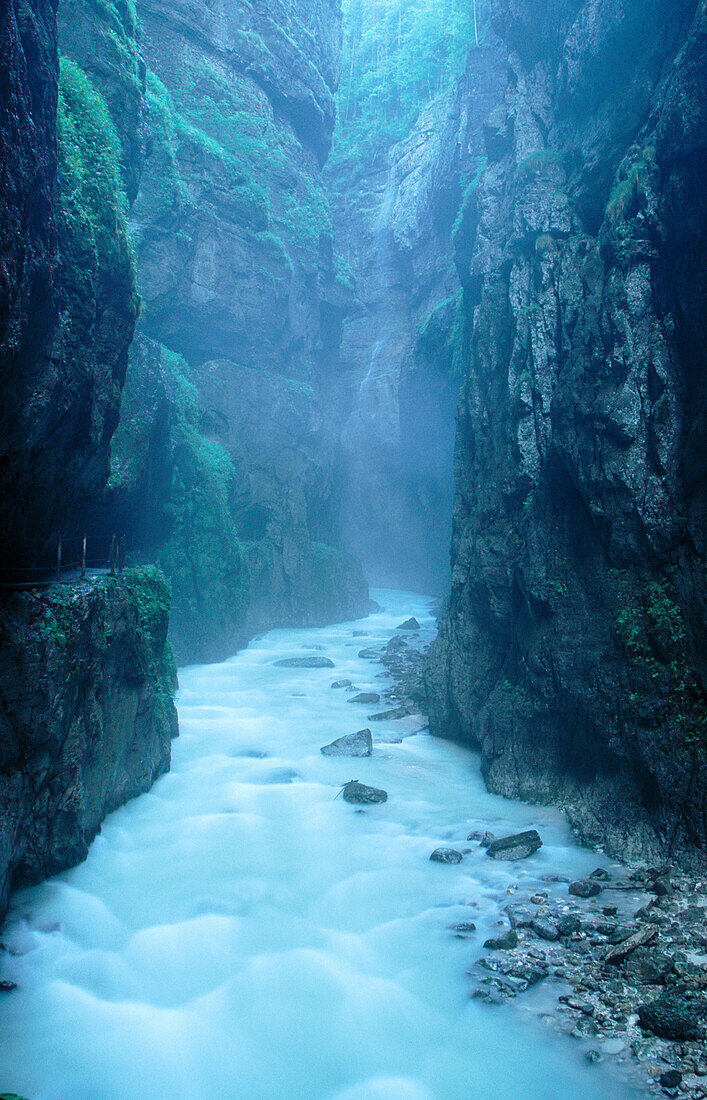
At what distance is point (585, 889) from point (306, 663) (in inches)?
617

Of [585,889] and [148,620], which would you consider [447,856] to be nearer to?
[585,889]

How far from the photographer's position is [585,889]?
7652mm

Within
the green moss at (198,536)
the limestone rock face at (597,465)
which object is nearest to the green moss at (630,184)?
the limestone rock face at (597,465)

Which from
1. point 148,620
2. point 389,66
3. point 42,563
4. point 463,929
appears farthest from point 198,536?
point 389,66

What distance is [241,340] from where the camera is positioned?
102 ft

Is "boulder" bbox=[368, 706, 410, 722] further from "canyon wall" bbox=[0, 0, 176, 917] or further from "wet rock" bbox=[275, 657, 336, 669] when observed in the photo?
"wet rock" bbox=[275, 657, 336, 669]

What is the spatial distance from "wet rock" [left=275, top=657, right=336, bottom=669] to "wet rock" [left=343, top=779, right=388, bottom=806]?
1135cm

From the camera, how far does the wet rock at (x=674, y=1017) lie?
5375 millimetres

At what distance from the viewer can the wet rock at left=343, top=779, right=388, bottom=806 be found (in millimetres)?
10852

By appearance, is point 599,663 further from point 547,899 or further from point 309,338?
point 309,338

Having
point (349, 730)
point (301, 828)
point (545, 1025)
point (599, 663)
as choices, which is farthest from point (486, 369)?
point (545, 1025)

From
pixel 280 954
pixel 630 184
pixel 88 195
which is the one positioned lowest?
pixel 280 954

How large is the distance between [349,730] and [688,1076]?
1032 cm

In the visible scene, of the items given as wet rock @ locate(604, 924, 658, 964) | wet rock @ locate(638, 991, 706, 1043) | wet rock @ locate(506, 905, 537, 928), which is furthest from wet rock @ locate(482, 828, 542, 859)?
wet rock @ locate(638, 991, 706, 1043)
